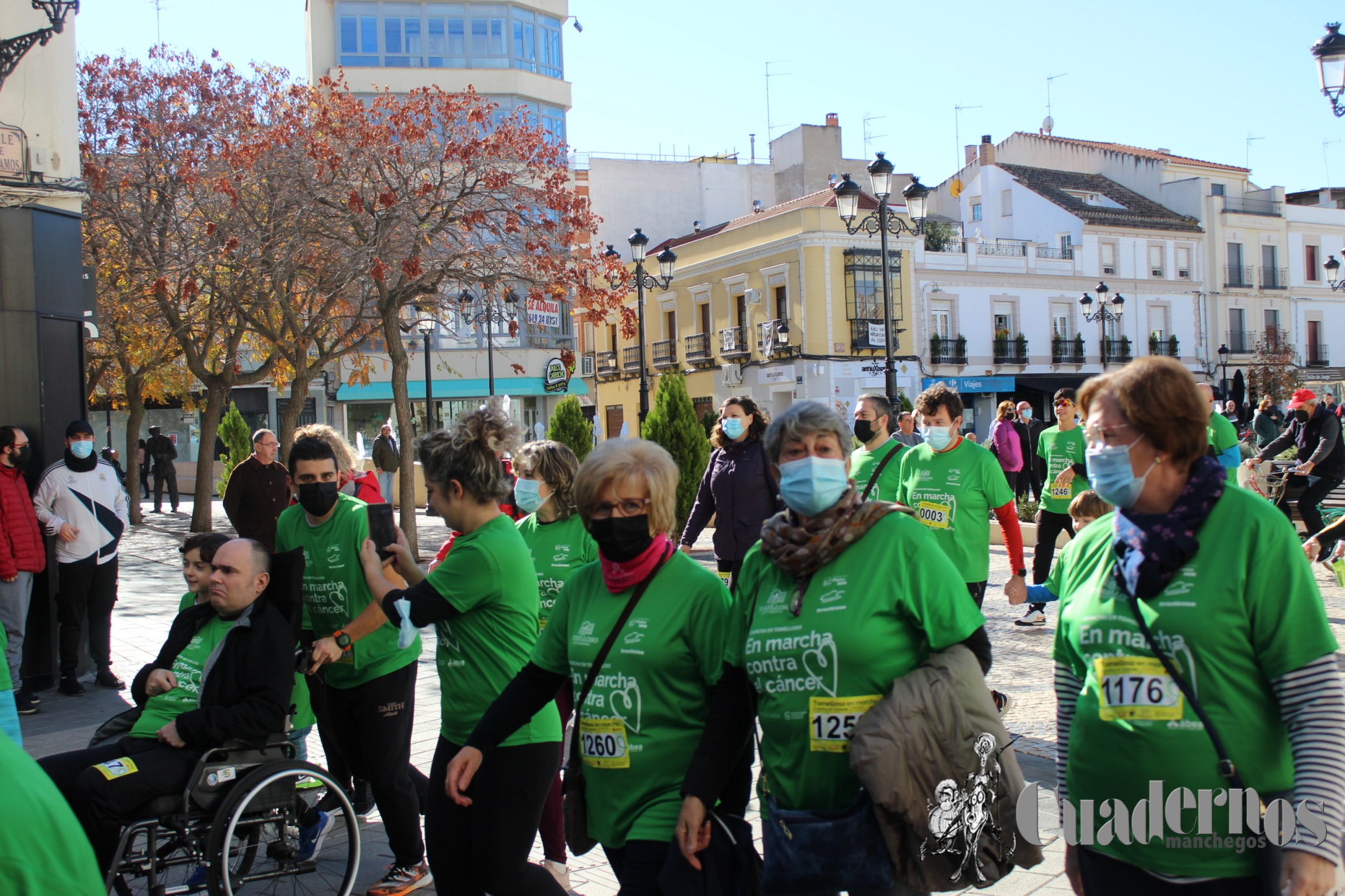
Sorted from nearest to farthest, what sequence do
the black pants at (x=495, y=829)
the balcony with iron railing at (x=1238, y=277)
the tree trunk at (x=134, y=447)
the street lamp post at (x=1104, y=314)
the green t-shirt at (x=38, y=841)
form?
the green t-shirt at (x=38, y=841) → the black pants at (x=495, y=829) → the tree trunk at (x=134, y=447) → the street lamp post at (x=1104, y=314) → the balcony with iron railing at (x=1238, y=277)

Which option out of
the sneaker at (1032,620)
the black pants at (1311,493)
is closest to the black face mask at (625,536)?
the sneaker at (1032,620)

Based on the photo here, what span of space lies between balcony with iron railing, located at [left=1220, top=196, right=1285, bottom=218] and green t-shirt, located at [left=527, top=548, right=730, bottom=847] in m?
53.4

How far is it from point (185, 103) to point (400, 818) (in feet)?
61.8

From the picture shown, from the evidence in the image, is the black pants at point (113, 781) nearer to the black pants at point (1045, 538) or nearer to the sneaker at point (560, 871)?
the sneaker at point (560, 871)

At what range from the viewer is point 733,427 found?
7.56 m

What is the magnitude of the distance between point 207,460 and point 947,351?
2645 cm

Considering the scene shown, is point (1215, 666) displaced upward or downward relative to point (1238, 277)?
downward

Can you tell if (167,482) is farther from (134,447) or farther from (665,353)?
(665,353)

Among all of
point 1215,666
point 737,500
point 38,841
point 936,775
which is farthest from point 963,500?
point 38,841

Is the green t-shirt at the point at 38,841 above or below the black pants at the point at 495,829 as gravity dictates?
above

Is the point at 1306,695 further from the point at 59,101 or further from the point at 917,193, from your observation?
the point at 917,193

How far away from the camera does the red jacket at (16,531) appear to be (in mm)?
7754

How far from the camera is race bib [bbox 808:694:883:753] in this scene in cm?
260

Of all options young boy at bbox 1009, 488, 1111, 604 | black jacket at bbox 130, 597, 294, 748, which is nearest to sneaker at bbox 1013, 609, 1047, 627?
young boy at bbox 1009, 488, 1111, 604
